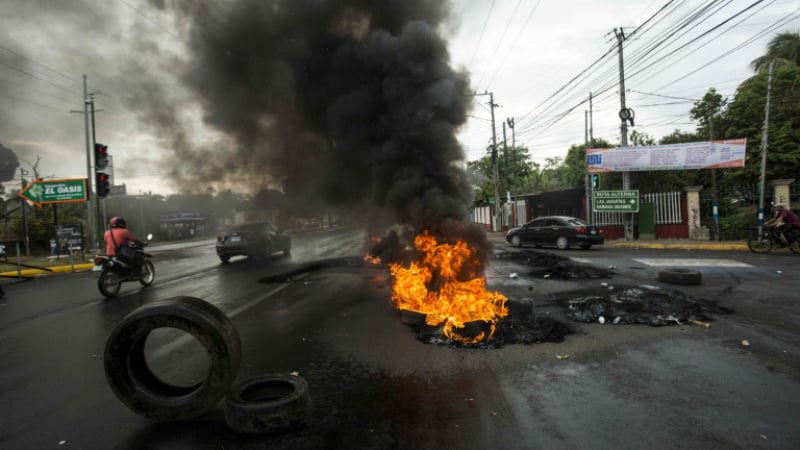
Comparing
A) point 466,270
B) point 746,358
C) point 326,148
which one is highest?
point 326,148

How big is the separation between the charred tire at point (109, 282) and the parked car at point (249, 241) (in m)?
5.72

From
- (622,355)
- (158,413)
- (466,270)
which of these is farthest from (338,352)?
(622,355)

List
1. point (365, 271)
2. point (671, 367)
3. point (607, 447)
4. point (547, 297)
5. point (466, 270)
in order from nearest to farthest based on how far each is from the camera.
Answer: point (607, 447) → point (671, 367) → point (466, 270) → point (547, 297) → point (365, 271)

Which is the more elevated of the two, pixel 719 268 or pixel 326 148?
pixel 326 148

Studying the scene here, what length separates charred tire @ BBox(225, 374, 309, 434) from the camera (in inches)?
124

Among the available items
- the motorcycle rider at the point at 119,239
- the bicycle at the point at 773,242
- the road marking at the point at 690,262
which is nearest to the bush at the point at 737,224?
the bicycle at the point at 773,242

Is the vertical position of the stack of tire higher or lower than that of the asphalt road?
higher

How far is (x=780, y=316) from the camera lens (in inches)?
245

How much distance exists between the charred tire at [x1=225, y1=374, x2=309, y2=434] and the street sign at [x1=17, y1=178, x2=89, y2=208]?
20810mm

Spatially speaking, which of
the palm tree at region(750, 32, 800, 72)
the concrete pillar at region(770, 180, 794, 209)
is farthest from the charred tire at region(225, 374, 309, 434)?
the palm tree at region(750, 32, 800, 72)

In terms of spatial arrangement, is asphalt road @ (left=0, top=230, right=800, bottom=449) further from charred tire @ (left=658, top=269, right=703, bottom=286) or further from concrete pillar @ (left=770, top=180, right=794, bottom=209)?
concrete pillar @ (left=770, top=180, right=794, bottom=209)

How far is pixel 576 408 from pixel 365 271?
29.1ft

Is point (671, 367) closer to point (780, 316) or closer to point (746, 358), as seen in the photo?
point (746, 358)

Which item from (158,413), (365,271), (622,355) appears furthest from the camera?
(365,271)
